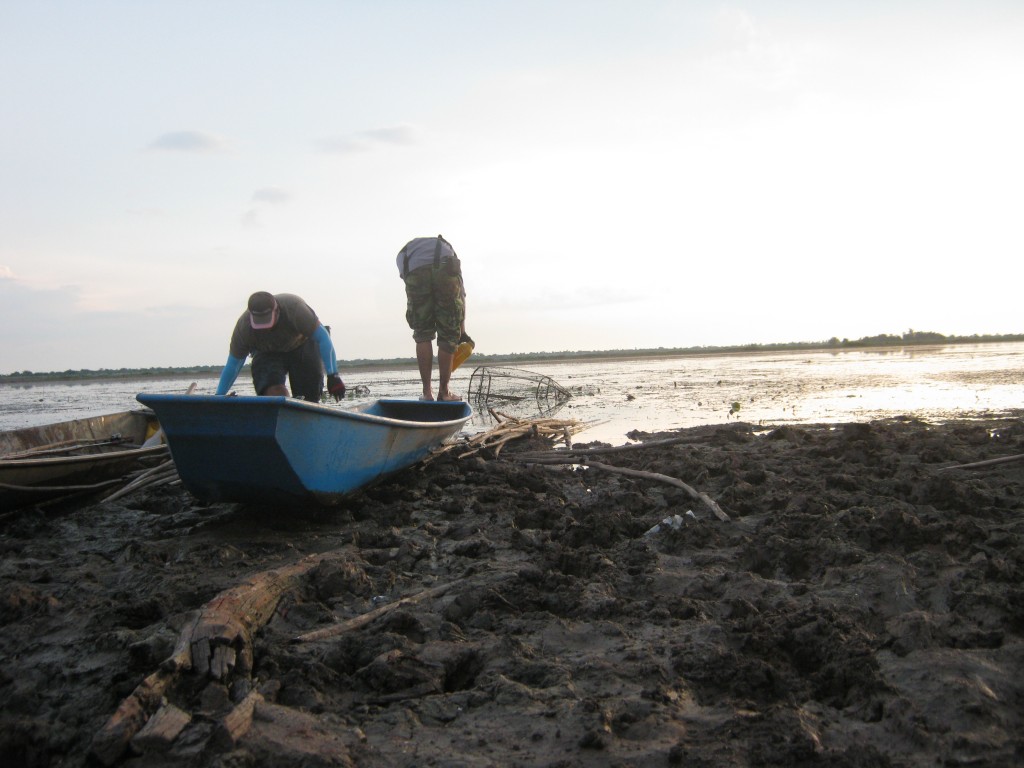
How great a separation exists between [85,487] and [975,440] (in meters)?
7.49

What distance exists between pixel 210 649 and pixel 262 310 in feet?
12.1

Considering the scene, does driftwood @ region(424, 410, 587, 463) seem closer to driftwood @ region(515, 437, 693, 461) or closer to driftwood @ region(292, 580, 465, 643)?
driftwood @ region(515, 437, 693, 461)

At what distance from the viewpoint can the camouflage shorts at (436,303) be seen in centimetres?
820

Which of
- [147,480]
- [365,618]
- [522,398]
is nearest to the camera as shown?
[365,618]

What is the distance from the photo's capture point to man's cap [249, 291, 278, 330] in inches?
224

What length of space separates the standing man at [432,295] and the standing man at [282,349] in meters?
1.58

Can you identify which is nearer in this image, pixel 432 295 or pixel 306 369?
pixel 306 369

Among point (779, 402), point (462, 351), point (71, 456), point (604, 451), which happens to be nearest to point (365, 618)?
point (71, 456)

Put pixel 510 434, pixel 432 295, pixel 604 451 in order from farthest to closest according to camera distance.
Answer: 1. pixel 432 295
2. pixel 510 434
3. pixel 604 451

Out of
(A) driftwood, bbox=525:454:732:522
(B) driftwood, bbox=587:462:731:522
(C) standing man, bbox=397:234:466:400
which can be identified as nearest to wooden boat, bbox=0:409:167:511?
(C) standing man, bbox=397:234:466:400

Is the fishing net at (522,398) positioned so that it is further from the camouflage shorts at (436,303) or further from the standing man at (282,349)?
the standing man at (282,349)

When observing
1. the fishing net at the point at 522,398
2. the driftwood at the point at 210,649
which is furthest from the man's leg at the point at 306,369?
the fishing net at the point at 522,398

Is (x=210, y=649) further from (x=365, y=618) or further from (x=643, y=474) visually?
(x=643, y=474)

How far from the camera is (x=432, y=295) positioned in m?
8.30
